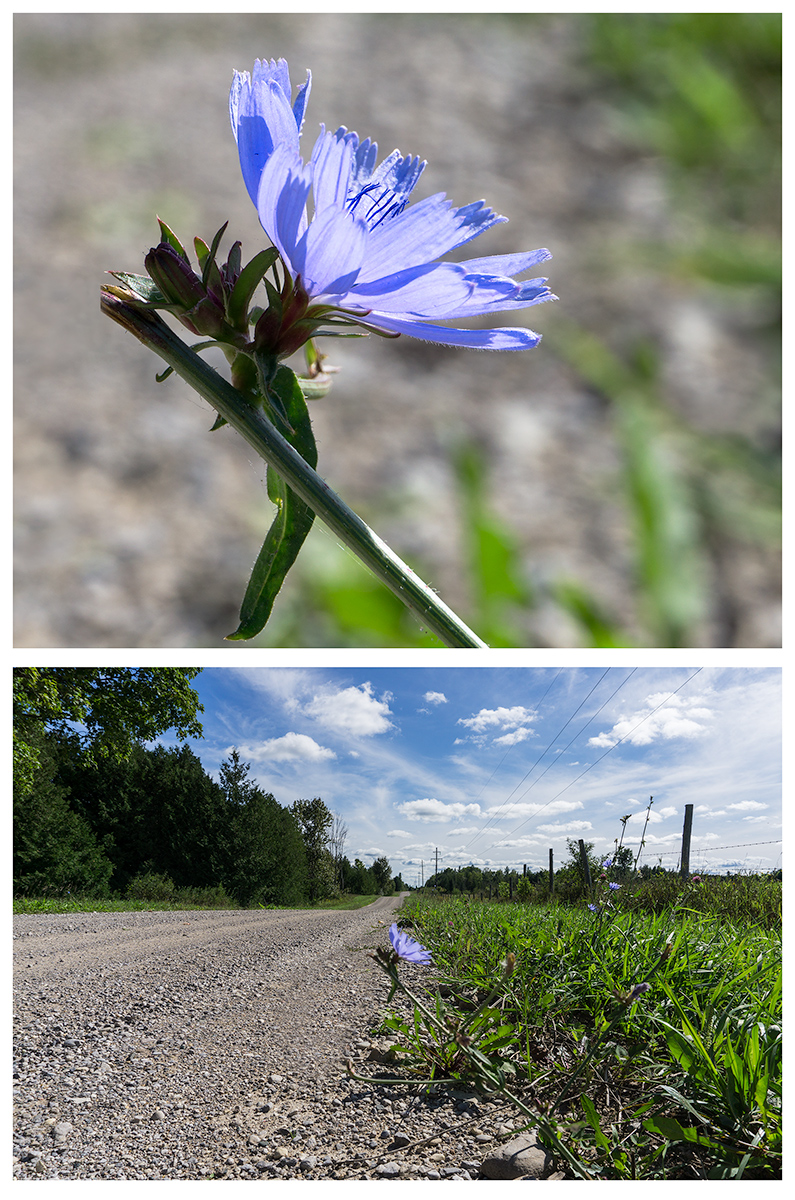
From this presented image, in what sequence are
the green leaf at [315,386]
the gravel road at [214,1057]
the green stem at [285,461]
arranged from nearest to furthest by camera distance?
the green stem at [285,461], the green leaf at [315,386], the gravel road at [214,1057]

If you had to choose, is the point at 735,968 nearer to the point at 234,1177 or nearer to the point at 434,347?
the point at 234,1177

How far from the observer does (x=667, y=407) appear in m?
1.93

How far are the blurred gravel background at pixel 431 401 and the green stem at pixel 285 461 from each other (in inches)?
32.5

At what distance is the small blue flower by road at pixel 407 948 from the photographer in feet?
3.30

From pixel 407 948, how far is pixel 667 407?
4.44 ft

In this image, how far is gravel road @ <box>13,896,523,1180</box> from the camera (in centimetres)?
86

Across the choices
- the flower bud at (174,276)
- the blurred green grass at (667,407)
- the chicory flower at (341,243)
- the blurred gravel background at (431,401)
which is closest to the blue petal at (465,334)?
the chicory flower at (341,243)

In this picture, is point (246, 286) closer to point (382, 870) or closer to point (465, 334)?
point (465, 334)

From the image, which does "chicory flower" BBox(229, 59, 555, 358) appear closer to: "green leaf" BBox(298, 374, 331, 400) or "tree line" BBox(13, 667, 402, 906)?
"green leaf" BBox(298, 374, 331, 400)

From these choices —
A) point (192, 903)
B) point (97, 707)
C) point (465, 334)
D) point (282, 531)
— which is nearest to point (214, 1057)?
point (192, 903)

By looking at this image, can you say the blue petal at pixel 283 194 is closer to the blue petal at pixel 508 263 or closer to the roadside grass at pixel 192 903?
the blue petal at pixel 508 263

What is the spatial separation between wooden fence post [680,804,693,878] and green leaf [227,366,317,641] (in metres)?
0.70

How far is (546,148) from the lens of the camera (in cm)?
268

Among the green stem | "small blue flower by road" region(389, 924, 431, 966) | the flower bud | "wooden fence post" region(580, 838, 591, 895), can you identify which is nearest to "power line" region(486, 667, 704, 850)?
"wooden fence post" region(580, 838, 591, 895)
